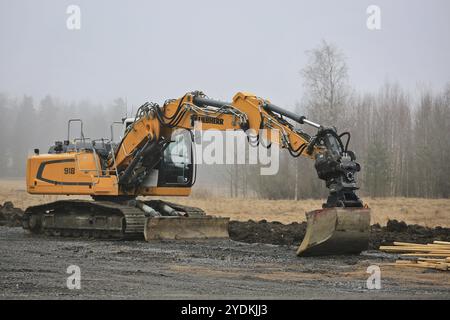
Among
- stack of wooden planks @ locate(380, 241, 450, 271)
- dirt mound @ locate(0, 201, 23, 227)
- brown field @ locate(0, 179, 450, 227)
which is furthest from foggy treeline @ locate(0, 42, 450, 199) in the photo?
stack of wooden planks @ locate(380, 241, 450, 271)

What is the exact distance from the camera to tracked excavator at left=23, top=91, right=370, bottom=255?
51.5 ft

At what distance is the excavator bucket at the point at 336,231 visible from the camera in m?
13.6

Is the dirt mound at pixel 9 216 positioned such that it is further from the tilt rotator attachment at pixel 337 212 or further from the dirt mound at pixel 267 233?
the tilt rotator attachment at pixel 337 212

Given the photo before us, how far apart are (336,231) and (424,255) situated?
5.19 ft

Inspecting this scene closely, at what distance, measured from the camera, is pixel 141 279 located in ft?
36.3

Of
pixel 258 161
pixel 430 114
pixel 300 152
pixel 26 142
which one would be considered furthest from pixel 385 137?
pixel 300 152

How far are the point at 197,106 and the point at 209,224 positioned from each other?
10.0 feet

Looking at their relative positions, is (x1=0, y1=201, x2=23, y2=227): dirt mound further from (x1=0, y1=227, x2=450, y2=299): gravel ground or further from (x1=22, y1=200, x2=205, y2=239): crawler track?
(x1=0, y1=227, x2=450, y2=299): gravel ground

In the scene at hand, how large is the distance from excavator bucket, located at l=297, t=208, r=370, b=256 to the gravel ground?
22 cm

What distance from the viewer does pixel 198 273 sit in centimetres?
1191

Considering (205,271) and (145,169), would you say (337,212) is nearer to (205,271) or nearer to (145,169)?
(205,271)

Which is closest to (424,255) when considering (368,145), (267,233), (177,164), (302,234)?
(302,234)

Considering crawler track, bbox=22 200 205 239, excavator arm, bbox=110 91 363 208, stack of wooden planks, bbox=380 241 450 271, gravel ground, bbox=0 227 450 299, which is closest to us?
gravel ground, bbox=0 227 450 299

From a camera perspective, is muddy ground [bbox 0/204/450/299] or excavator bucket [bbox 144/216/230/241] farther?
excavator bucket [bbox 144/216/230/241]
